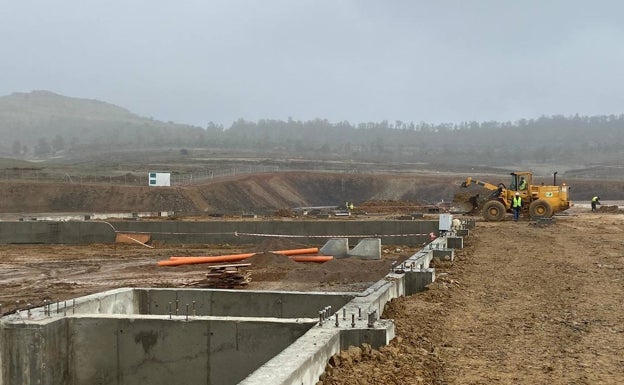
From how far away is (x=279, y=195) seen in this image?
195 feet

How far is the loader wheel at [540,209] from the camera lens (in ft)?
96.8

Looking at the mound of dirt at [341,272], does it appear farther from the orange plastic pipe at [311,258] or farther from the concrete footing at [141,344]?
the concrete footing at [141,344]

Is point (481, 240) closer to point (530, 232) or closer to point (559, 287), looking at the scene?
point (530, 232)

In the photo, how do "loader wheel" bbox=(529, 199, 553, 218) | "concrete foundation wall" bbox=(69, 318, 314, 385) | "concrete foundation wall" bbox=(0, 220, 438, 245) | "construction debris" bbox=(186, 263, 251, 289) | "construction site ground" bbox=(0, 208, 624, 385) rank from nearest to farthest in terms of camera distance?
"construction site ground" bbox=(0, 208, 624, 385), "concrete foundation wall" bbox=(69, 318, 314, 385), "construction debris" bbox=(186, 263, 251, 289), "concrete foundation wall" bbox=(0, 220, 438, 245), "loader wheel" bbox=(529, 199, 553, 218)

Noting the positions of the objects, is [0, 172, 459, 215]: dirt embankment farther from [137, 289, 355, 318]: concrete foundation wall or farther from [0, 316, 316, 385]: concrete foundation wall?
[0, 316, 316, 385]: concrete foundation wall

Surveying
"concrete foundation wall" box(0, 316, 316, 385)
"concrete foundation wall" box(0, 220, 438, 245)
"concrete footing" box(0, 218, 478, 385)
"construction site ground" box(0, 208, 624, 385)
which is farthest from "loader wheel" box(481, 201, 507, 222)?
"concrete foundation wall" box(0, 316, 316, 385)

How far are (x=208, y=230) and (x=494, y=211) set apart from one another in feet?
43.6

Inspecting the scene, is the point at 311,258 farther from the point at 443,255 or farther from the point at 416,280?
the point at 416,280

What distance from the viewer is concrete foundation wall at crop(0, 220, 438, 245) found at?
2442cm

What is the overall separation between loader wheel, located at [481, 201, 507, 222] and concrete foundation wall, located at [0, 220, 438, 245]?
6829mm

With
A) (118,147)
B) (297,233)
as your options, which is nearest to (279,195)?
(297,233)

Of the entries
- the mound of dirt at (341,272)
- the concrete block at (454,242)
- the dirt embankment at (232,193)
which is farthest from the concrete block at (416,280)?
the dirt embankment at (232,193)

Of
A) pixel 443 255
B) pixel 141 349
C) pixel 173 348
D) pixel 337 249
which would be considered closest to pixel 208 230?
pixel 337 249

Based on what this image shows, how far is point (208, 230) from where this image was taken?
25.4 meters
